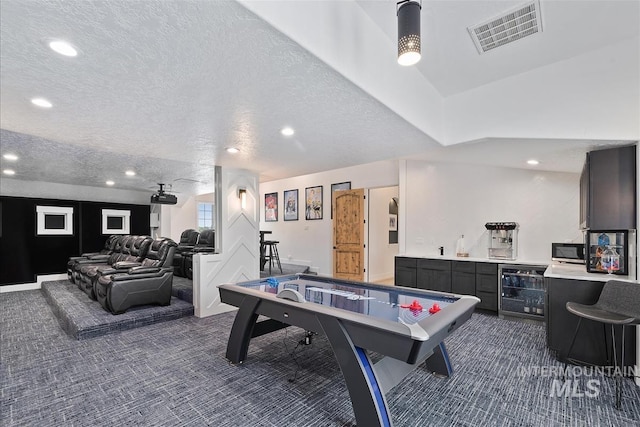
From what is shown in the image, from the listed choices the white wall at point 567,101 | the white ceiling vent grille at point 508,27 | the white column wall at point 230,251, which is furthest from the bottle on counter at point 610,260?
the white column wall at point 230,251

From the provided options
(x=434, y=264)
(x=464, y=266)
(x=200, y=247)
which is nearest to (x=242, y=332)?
(x=434, y=264)

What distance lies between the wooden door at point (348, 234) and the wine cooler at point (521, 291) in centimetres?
294

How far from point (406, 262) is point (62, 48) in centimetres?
524

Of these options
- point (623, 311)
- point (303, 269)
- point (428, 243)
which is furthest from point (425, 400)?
point (303, 269)

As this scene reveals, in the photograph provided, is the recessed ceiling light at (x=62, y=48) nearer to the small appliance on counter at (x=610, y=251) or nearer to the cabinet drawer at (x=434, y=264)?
the small appliance on counter at (x=610, y=251)

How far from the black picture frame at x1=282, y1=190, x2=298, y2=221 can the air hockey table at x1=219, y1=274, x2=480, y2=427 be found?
5.42 metres

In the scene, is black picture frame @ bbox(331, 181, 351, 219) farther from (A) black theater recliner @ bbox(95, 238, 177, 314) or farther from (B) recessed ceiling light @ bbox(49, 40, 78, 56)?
(B) recessed ceiling light @ bbox(49, 40, 78, 56)

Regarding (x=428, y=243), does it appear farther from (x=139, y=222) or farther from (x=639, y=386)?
(x=139, y=222)

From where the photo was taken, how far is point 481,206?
17.2 feet

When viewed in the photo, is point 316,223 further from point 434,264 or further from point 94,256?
point 94,256

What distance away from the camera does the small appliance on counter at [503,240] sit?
15.6 feet

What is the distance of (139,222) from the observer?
346 inches

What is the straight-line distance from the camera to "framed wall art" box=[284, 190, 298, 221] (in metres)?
8.76

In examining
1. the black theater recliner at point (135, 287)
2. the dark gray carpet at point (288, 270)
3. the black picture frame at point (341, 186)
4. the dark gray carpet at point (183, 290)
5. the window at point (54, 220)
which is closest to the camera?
the black theater recliner at point (135, 287)
